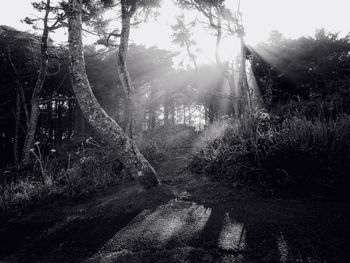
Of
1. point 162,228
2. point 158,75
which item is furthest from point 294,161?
point 158,75

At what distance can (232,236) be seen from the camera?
8.11 ft

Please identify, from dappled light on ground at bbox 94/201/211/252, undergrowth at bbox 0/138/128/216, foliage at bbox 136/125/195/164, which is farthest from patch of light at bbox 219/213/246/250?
foliage at bbox 136/125/195/164

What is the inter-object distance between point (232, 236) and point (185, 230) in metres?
0.62

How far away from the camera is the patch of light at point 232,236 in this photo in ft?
7.52

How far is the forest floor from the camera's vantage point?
2176mm

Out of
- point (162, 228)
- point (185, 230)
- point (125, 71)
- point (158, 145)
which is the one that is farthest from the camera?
point (158, 145)

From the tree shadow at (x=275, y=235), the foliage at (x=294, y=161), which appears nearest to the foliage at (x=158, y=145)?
the foliage at (x=294, y=161)

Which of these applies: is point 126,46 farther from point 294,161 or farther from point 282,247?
point 282,247

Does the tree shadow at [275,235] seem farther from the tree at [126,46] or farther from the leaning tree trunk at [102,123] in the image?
the tree at [126,46]

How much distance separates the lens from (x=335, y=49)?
1478 cm

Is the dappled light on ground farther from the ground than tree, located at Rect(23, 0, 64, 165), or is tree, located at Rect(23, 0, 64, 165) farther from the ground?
tree, located at Rect(23, 0, 64, 165)

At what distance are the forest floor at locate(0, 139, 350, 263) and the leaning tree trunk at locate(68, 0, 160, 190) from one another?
46 cm

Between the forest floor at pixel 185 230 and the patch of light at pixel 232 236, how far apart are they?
1cm

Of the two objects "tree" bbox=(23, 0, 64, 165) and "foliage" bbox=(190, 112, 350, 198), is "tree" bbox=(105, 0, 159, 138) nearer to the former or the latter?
"tree" bbox=(23, 0, 64, 165)
